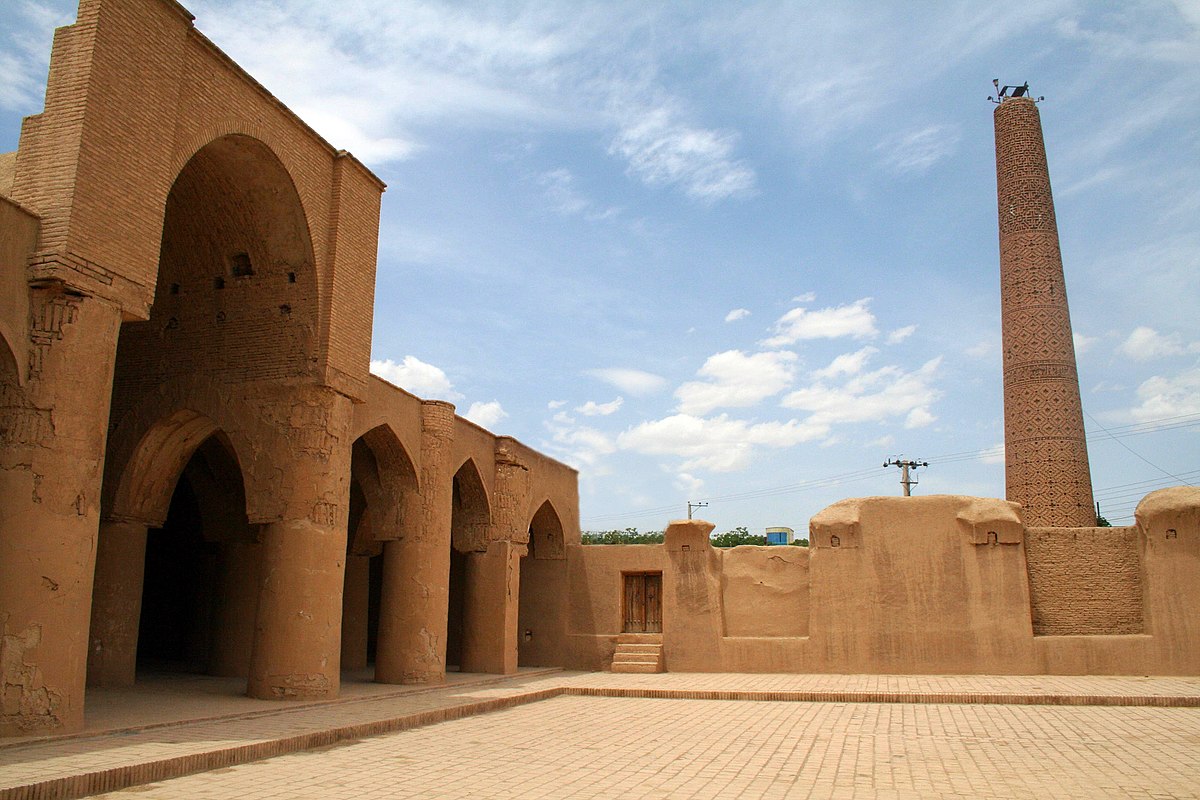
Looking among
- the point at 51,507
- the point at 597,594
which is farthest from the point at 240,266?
the point at 597,594

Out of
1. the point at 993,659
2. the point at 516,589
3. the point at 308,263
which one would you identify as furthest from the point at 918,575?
the point at 308,263

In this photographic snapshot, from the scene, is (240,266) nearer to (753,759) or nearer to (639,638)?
(753,759)

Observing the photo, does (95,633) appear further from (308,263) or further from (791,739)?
(791,739)

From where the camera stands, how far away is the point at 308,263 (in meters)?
12.8

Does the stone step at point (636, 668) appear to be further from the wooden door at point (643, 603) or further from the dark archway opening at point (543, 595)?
the dark archway opening at point (543, 595)

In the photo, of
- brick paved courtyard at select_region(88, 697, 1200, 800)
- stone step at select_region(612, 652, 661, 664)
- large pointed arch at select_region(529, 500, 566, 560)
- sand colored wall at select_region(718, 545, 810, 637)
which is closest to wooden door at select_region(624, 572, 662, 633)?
stone step at select_region(612, 652, 661, 664)

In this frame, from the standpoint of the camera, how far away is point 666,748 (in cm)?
910

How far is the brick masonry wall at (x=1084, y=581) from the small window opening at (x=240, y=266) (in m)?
13.7

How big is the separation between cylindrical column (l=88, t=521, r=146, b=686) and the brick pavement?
319 cm

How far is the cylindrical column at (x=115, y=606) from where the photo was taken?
40.7 ft

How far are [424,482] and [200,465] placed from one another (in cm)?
417

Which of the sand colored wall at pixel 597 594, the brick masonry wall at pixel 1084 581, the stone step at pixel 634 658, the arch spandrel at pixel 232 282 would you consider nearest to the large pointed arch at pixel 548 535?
the sand colored wall at pixel 597 594

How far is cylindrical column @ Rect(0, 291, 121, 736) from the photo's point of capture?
789 cm

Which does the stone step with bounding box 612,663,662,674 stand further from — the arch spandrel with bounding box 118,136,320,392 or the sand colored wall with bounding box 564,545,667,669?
the arch spandrel with bounding box 118,136,320,392
